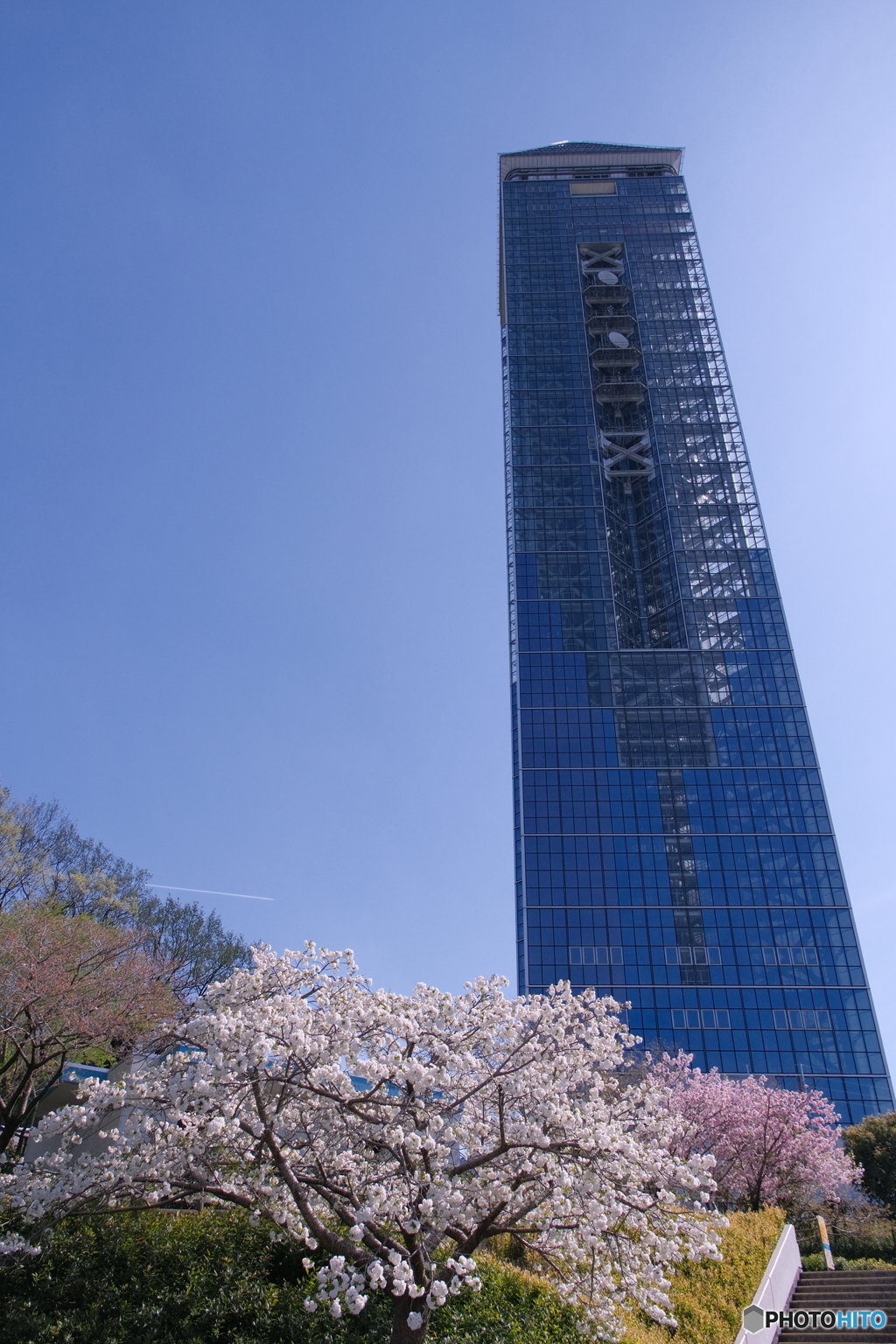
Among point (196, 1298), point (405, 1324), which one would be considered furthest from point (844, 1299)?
point (196, 1298)

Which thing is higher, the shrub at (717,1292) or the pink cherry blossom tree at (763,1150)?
the pink cherry blossom tree at (763,1150)

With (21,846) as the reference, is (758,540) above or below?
above

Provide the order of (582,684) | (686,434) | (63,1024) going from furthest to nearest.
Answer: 1. (686,434)
2. (582,684)
3. (63,1024)

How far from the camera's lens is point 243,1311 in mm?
12102

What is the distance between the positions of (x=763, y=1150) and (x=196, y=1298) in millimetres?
21733

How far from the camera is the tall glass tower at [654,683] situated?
234 ft

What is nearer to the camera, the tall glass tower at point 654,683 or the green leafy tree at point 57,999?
the green leafy tree at point 57,999

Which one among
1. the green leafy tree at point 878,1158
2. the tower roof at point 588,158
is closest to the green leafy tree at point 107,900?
the green leafy tree at point 878,1158

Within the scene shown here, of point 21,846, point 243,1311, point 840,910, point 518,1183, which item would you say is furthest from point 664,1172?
point 840,910

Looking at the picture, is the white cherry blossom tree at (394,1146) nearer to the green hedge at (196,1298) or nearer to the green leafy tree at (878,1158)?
the green hedge at (196,1298)

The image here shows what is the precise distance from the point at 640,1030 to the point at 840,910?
2096cm

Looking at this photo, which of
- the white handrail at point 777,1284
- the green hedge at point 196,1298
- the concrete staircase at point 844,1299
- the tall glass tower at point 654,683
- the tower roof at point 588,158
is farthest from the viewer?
the tower roof at point 588,158

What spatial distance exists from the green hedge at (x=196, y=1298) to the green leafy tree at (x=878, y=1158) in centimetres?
2311

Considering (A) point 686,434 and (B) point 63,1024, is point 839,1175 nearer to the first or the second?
(B) point 63,1024
